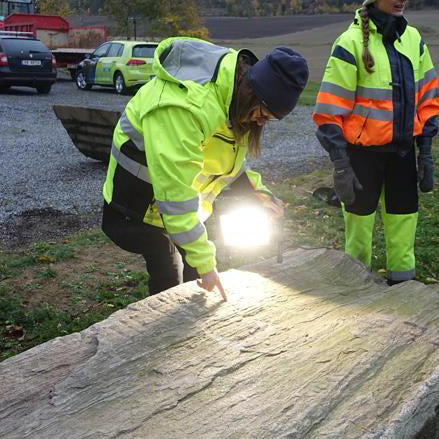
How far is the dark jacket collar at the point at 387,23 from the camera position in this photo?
3.40m

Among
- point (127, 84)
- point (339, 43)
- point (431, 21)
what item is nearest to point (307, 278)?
point (339, 43)

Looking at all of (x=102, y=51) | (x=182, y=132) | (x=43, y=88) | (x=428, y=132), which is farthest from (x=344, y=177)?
(x=102, y=51)

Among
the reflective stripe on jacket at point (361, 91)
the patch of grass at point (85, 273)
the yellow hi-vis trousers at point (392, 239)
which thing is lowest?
the patch of grass at point (85, 273)

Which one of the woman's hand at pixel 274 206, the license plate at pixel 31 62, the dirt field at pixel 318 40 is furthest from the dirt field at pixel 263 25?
the woman's hand at pixel 274 206

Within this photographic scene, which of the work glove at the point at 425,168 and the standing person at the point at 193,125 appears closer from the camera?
the standing person at the point at 193,125

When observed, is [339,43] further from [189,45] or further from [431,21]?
[431,21]

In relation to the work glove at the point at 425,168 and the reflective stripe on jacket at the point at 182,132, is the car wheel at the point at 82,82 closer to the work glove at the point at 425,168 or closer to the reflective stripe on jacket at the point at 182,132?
the work glove at the point at 425,168

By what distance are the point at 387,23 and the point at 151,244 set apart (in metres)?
1.66

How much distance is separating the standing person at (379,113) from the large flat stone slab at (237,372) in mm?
896

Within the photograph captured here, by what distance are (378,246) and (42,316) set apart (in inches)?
104

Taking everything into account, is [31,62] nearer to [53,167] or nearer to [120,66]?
[120,66]

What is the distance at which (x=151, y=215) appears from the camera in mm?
2895

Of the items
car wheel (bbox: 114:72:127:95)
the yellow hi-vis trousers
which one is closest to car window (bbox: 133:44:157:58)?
car wheel (bbox: 114:72:127:95)

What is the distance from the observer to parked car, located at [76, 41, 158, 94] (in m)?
16.0
